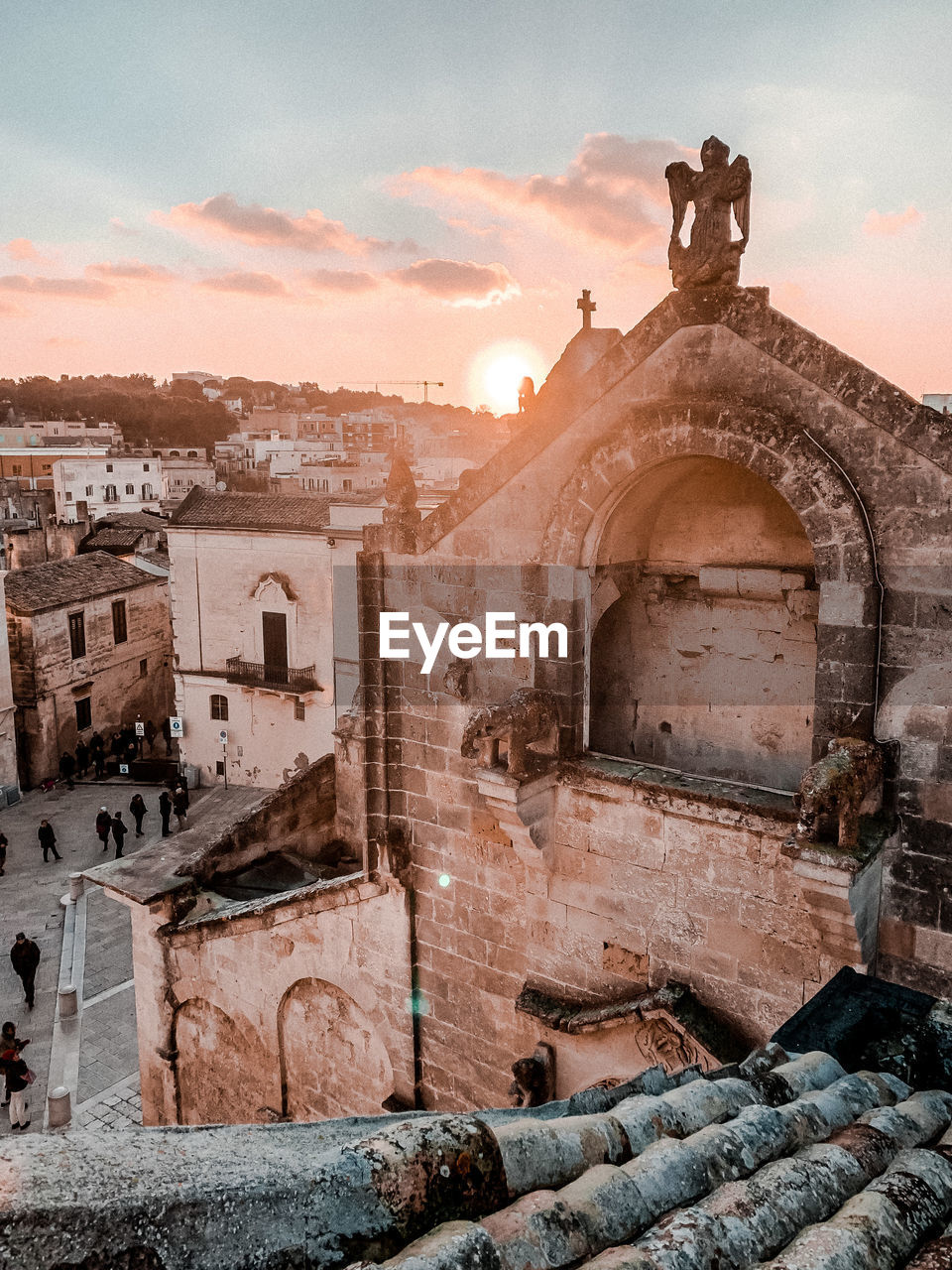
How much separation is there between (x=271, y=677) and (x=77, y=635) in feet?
27.4

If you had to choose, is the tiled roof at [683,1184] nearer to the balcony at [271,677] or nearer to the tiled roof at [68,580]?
the balcony at [271,677]

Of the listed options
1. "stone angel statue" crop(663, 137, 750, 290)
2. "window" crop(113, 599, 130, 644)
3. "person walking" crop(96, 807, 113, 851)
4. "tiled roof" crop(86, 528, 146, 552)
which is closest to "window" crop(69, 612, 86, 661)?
"window" crop(113, 599, 130, 644)

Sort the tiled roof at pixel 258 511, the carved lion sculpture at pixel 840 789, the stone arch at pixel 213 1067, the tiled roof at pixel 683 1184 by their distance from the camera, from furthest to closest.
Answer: the tiled roof at pixel 258 511 < the stone arch at pixel 213 1067 < the carved lion sculpture at pixel 840 789 < the tiled roof at pixel 683 1184

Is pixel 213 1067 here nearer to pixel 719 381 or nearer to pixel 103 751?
pixel 719 381

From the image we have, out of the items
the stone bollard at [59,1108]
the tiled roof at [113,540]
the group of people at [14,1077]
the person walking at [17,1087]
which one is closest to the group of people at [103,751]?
the tiled roof at [113,540]

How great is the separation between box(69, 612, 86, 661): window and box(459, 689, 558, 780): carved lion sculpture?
2760 cm

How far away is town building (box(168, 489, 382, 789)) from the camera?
90.3 feet

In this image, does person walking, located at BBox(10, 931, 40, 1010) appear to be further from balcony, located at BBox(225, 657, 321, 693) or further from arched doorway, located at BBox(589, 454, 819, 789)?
arched doorway, located at BBox(589, 454, 819, 789)

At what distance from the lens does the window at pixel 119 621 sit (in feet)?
113

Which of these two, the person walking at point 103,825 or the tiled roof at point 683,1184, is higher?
the tiled roof at point 683,1184

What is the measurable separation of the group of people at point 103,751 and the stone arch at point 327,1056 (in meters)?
22.2

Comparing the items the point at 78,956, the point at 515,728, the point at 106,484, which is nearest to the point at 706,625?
the point at 515,728

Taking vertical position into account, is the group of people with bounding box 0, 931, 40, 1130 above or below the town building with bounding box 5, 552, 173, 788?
below

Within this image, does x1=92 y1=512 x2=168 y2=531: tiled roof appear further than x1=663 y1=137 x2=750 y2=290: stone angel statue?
Yes
